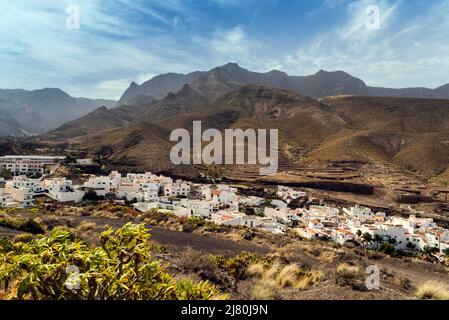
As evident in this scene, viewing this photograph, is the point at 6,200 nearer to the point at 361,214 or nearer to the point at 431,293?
the point at 431,293

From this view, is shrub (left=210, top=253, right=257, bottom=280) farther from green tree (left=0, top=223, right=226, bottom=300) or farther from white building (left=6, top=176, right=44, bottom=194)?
white building (left=6, top=176, right=44, bottom=194)

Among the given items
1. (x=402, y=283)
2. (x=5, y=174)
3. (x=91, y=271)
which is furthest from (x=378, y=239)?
(x=5, y=174)

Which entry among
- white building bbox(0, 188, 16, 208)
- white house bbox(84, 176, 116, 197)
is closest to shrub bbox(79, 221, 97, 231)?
white building bbox(0, 188, 16, 208)

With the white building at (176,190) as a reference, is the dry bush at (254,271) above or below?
above

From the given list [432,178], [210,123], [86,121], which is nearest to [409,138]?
[432,178]

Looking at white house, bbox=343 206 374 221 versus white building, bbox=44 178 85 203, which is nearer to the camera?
white building, bbox=44 178 85 203

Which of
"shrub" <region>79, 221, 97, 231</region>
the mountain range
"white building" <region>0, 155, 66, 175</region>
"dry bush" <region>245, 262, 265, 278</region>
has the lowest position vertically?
"shrub" <region>79, 221, 97, 231</region>

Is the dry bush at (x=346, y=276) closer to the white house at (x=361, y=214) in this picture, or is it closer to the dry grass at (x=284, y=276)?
the dry grass at (x=284, y=276)

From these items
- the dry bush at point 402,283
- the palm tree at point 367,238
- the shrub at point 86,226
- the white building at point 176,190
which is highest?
the shrub at point 86,226

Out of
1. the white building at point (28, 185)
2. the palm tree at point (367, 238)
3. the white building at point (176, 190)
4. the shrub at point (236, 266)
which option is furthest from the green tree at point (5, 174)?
the shrub at point (236, 266)
